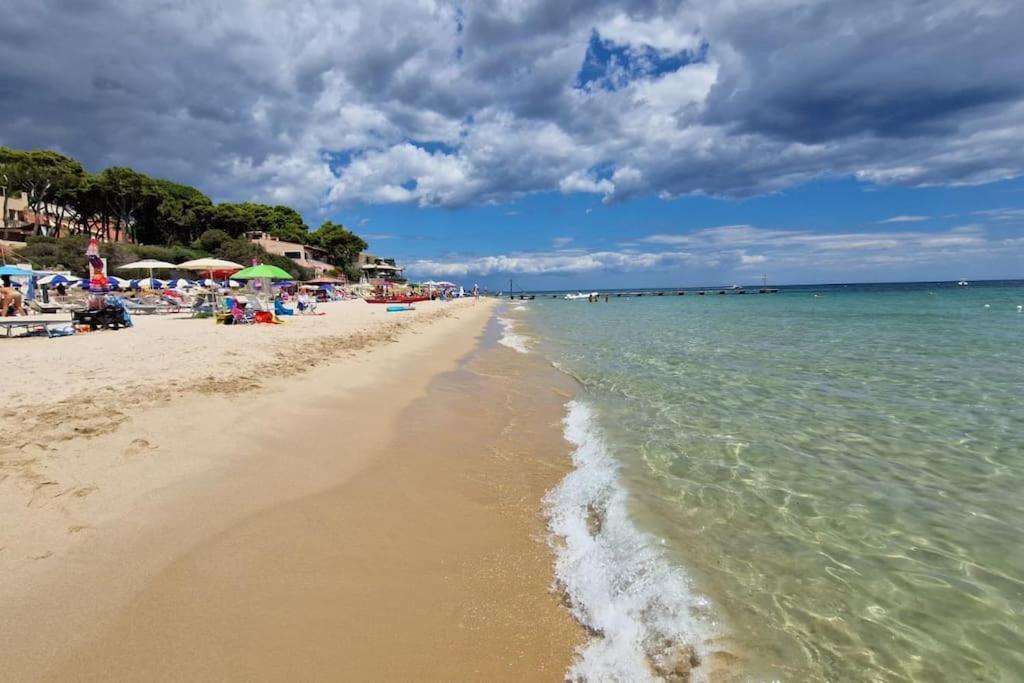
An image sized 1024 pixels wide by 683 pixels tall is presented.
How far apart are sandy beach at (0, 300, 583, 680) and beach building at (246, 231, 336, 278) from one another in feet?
222

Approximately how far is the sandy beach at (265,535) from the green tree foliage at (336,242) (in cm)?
8472

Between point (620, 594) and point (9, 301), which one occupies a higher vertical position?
point (9, 301)

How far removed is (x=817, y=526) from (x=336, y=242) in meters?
92.2

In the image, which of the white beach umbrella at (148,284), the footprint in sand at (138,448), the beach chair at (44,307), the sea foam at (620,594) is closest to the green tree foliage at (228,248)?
the white beach umbrella at (148,284)

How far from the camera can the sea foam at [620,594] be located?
108 inches

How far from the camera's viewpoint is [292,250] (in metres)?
74.2

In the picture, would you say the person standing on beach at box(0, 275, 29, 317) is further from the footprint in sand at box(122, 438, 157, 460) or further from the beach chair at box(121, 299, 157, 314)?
the footprint in sand at box(122, 438, 157, 460)

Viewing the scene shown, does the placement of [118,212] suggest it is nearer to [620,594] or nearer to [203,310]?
[203,310]

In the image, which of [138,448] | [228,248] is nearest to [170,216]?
[228,248]

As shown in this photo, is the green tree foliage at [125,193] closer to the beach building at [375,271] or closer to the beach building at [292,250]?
the beach building at [292,250]

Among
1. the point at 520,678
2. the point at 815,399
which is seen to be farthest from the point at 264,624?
the point at 815,399

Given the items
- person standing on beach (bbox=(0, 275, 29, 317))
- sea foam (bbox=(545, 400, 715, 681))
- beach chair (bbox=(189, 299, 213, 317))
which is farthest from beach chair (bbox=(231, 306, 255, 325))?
sea foam (bbox=(545, 400, 715, 681))

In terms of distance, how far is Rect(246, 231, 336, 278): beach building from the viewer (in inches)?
2815

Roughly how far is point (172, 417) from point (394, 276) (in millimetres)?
104110
